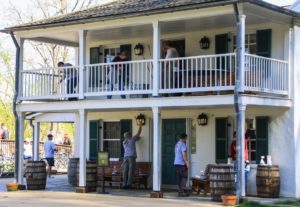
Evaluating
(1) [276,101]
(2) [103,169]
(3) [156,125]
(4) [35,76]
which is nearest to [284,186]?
(1) [276,101]

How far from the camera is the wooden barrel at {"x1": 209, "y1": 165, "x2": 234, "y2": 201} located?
57.0ft

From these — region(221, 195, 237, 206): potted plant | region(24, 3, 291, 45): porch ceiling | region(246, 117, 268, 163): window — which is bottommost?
region(221, 195, 237, 206): potted plant

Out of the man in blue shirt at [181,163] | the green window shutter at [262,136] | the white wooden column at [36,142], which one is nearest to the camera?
the man in blue shirt at [181,163]

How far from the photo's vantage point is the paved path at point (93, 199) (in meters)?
16.8

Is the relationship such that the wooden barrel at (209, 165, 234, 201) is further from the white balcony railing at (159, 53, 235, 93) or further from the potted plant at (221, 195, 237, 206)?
the white balcony railing at (159, 53, 235, 93)

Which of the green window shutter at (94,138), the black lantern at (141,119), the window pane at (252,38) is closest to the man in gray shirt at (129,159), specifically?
the black lantern at (141,119)

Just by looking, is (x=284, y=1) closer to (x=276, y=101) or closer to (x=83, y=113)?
(x=276, y=101)

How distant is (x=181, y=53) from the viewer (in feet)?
71.2

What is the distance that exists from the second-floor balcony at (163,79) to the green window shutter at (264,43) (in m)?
0.73

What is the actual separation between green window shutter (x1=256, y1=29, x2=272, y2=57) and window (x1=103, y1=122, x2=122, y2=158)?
6.22 m

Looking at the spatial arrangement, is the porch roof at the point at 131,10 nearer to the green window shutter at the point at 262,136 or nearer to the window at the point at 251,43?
the window at the point at 251,43

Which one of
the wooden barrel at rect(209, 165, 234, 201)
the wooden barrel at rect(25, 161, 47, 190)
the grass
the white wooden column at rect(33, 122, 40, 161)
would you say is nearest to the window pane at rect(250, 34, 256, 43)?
the wooden barrel at rect(209, 165, 234, 201)

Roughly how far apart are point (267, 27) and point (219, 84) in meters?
2.82

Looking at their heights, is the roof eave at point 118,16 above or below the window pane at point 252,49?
above
